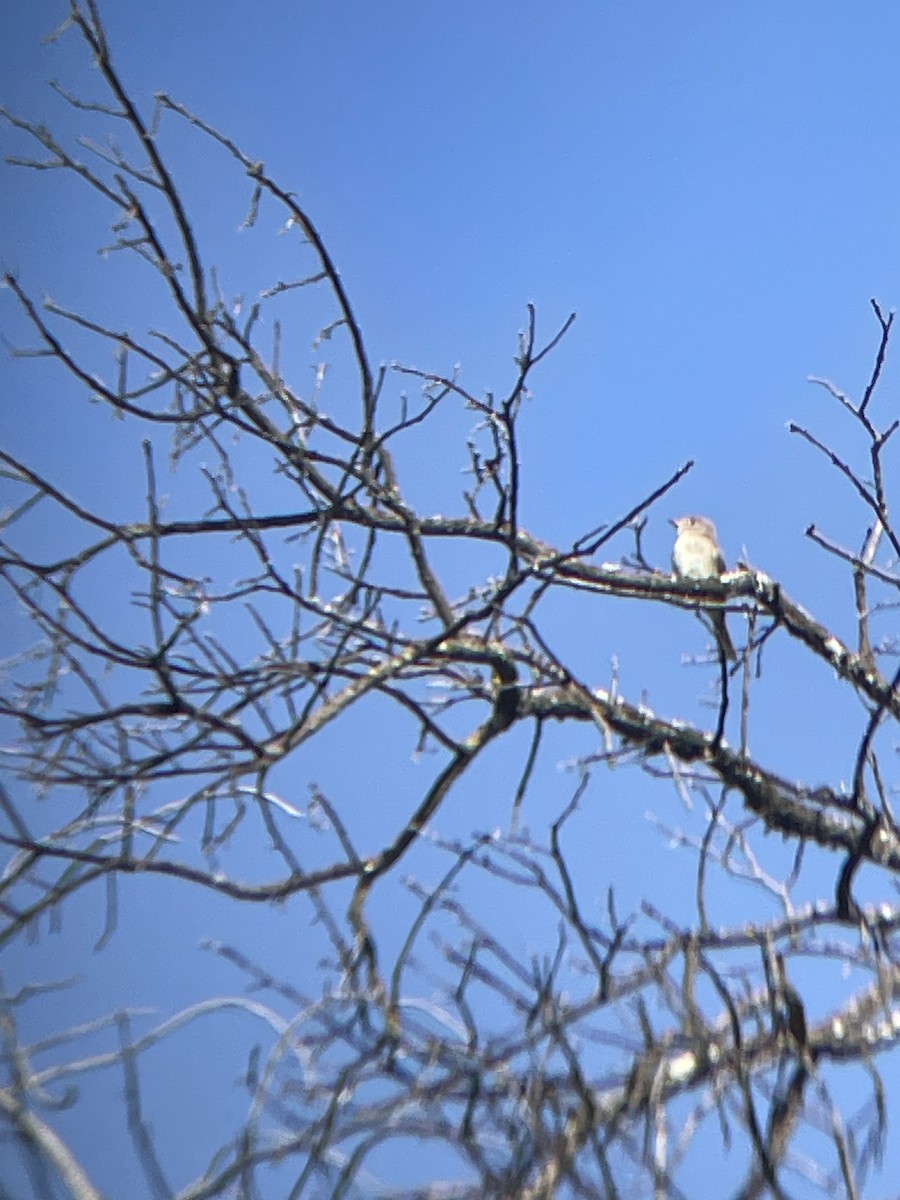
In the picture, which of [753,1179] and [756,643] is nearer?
[753,1179]

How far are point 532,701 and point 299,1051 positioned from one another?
920 mm

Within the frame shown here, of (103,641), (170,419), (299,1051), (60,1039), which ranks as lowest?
(60,1039)

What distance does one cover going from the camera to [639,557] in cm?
270

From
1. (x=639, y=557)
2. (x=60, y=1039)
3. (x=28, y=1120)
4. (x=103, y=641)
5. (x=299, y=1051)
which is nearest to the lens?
(x=28, y=1120)

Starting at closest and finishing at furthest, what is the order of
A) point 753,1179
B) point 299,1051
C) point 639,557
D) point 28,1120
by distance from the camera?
point 28,1120, point 753,1179, point 299,1051, point 639,557

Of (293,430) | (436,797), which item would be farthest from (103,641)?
(436,797)

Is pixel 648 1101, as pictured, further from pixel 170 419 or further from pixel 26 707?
pixel 26 707

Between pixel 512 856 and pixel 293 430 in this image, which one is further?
pixel 293 430

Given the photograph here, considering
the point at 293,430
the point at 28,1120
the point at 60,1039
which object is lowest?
the point at 28,1120

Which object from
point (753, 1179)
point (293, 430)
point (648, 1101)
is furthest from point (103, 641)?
point (753, 1179)

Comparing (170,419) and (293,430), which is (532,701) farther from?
(170,419)

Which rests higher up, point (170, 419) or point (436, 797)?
point (170, 419)

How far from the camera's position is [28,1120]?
1270mm

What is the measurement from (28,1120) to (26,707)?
1263 millimetres
